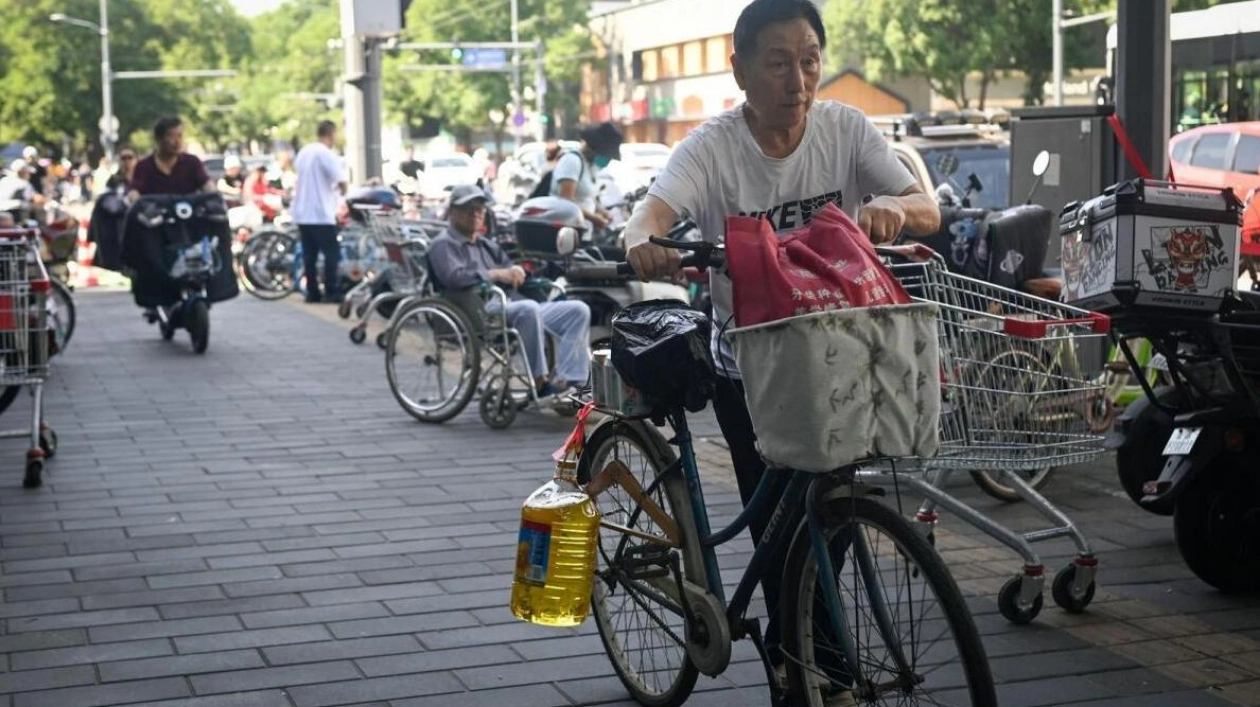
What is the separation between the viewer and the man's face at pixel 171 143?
1461 centimetres

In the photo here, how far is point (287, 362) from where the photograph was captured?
45.1 feet

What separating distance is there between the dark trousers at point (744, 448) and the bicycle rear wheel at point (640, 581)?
156 millimetres

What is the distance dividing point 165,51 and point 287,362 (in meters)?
93.7

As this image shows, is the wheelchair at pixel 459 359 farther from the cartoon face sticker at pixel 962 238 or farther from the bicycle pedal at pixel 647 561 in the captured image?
the bicycle pedal at pixel 647 561

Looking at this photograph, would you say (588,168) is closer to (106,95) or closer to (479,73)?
(479,73)

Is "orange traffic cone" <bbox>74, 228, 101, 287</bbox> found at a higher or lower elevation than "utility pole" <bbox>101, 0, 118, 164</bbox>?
lower

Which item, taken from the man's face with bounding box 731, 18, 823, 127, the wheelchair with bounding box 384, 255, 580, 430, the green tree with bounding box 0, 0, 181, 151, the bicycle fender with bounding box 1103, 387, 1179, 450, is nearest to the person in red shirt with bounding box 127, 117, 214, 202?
the wheelchair with bounding box 384, 255, 580, 430

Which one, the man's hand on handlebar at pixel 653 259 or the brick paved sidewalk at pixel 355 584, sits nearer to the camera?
the man's hand on handlebar at pixel 653 259

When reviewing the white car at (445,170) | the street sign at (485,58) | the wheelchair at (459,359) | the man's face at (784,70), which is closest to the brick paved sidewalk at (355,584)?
the wheelchair at (459,359)

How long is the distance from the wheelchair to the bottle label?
559cm

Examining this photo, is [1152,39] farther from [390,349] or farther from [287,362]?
[287,362]

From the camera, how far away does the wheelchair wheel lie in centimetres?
1021

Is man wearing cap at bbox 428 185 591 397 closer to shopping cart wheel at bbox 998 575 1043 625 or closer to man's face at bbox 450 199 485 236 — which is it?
man's face at bbox 450 199 485 236

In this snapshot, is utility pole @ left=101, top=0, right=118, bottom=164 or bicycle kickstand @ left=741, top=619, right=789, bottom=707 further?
utility pole @ left=101, top=0, right=118, bottom=164
